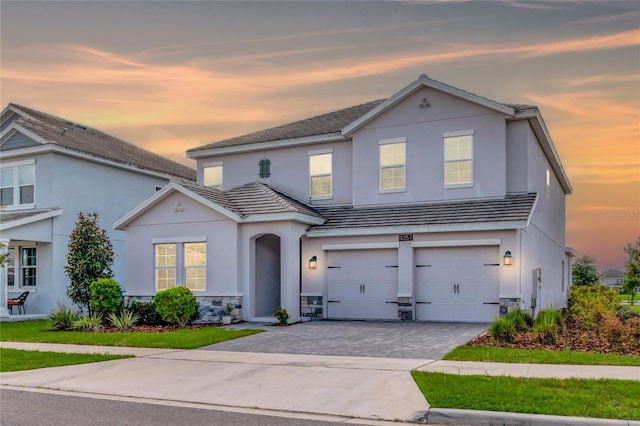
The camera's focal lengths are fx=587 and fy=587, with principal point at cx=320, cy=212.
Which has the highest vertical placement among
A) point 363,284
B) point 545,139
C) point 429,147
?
point 545,139

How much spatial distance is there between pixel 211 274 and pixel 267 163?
5.67m

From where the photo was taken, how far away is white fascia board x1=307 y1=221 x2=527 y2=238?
57.6 feet

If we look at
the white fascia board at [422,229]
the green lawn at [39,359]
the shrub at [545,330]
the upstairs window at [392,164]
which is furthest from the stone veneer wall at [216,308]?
the shrub at [545,330]

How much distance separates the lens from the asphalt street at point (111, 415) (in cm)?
759

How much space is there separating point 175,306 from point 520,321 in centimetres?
1031

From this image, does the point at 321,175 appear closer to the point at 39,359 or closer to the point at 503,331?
the point at 503,331

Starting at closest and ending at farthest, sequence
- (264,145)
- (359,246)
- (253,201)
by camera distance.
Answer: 1. (359,246)
2. (253,201)
3. (264,145)

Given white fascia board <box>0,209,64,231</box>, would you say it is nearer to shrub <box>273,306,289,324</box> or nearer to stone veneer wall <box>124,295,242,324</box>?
stone veneer wall <box>124,295,242,324</box>

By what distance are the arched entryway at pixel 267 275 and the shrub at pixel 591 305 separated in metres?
10.2

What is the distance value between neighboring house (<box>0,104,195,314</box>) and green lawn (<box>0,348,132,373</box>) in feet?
34.9

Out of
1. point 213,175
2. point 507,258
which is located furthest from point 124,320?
point 507,258

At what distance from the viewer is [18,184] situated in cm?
2577

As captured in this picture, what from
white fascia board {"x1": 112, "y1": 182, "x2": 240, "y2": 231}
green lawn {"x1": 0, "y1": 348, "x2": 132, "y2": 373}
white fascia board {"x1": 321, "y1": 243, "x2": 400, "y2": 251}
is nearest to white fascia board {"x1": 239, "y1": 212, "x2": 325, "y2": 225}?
white fascia board {"x1": 112, "y1": 182, "x2": 240, "y2": 231}

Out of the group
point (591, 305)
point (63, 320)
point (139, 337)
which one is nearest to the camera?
point (139, 337)
